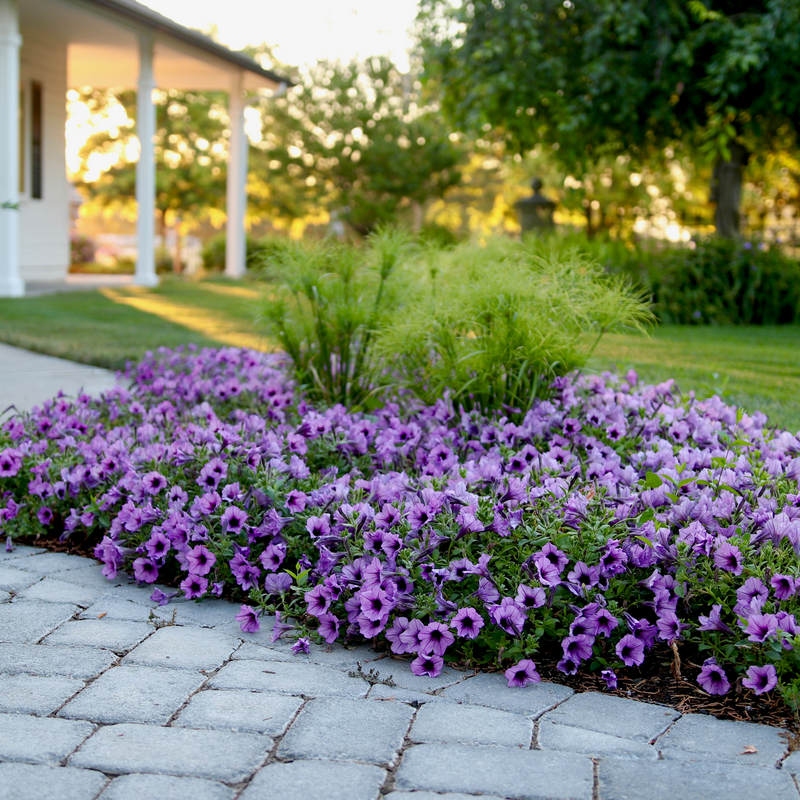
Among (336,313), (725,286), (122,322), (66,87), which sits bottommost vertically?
(122,322)

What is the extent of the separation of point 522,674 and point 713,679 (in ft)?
1.39

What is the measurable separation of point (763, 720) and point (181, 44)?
12.3 metres

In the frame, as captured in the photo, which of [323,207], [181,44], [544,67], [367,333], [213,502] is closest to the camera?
[213,502]

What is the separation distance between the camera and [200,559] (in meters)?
2.57

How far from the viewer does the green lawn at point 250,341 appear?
16.9ft

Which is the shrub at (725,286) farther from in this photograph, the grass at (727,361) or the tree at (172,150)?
the tree at (172,150)

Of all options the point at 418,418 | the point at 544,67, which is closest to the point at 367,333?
the point at 418,418

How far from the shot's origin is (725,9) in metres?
10.5

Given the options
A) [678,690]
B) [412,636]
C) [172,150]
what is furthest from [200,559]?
[172,150]

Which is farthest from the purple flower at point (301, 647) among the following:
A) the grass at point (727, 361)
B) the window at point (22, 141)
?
the window at point (22, 141)

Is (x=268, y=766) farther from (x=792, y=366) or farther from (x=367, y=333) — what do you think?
(x=792, y=366)

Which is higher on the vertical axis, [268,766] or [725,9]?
[725,9]

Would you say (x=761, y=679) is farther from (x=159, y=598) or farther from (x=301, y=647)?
(x=159, y=598)

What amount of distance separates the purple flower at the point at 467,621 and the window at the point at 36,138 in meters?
12.5
